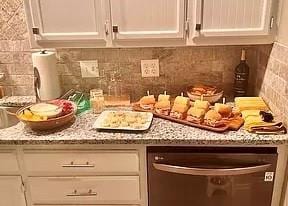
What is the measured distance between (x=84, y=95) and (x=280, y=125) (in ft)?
3.88

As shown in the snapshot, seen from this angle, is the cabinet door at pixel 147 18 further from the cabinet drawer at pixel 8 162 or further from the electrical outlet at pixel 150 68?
the cabinet drawer at pixel 8 162

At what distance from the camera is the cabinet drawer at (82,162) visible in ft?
4.74

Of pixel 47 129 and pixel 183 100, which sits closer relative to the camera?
pixel 47 129

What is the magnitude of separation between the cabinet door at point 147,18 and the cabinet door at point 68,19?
0.29 feet

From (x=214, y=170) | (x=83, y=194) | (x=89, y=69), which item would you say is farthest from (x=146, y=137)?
(x=89, y=69)

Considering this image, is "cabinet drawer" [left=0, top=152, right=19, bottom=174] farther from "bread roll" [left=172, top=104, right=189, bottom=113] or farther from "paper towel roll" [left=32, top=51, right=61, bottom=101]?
"bread roll" [left=172, top=104, right=189, bottom=113]

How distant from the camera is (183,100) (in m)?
1.60

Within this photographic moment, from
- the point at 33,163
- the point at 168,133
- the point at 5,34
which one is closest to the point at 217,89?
the point at 168,133

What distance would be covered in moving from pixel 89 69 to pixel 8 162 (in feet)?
2.45

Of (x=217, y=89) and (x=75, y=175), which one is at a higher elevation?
(x=217, y=89)

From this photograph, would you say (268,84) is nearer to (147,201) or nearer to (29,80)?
(147,201)

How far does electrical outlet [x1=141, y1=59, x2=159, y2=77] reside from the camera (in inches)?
72.9

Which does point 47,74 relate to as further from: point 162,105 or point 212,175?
point 212,175

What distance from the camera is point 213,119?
4.83ft
